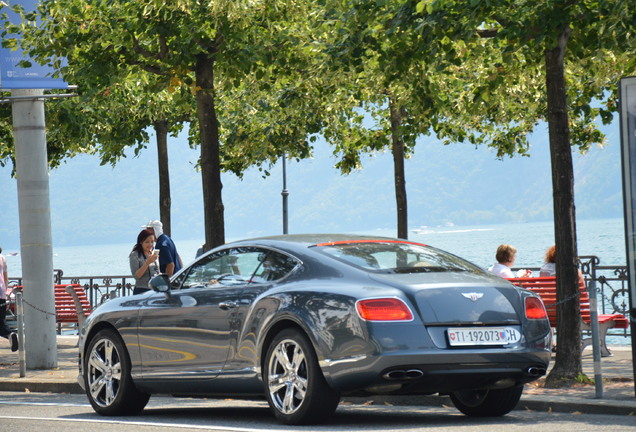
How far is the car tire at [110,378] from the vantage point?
11.5 m

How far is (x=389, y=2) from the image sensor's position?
12.6 meters

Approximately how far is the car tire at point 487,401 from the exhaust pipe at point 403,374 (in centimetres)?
135

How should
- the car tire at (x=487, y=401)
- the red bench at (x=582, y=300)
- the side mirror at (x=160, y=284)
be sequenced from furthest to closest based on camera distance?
the red bench at (x=582, y=300)
the side mirror at (x=160, y=284)
the car tire at (x=487, y=401)

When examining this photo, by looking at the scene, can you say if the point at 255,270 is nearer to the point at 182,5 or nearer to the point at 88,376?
the point at 88,376

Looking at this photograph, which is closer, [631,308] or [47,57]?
[631,308]

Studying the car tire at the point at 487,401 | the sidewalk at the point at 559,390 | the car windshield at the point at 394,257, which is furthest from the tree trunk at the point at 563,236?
the car windshield at the point at 394,257

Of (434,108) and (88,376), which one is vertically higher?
(434,108)

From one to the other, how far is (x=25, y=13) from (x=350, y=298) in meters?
9.18

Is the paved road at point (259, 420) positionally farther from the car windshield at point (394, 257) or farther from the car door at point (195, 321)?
the car windshield at point (394, 257)

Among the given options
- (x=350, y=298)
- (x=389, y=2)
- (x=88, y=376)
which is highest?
(x=389, y=2)

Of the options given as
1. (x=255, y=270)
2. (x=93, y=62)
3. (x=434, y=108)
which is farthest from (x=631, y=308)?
(x=93, y=62)

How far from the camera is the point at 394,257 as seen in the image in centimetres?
997

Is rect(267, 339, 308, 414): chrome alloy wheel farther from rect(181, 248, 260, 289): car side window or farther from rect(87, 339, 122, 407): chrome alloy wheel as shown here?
rect(87, 339, 122, 407): chrome alloy wheel

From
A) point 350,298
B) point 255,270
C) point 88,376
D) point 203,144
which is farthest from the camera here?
point 203,144
